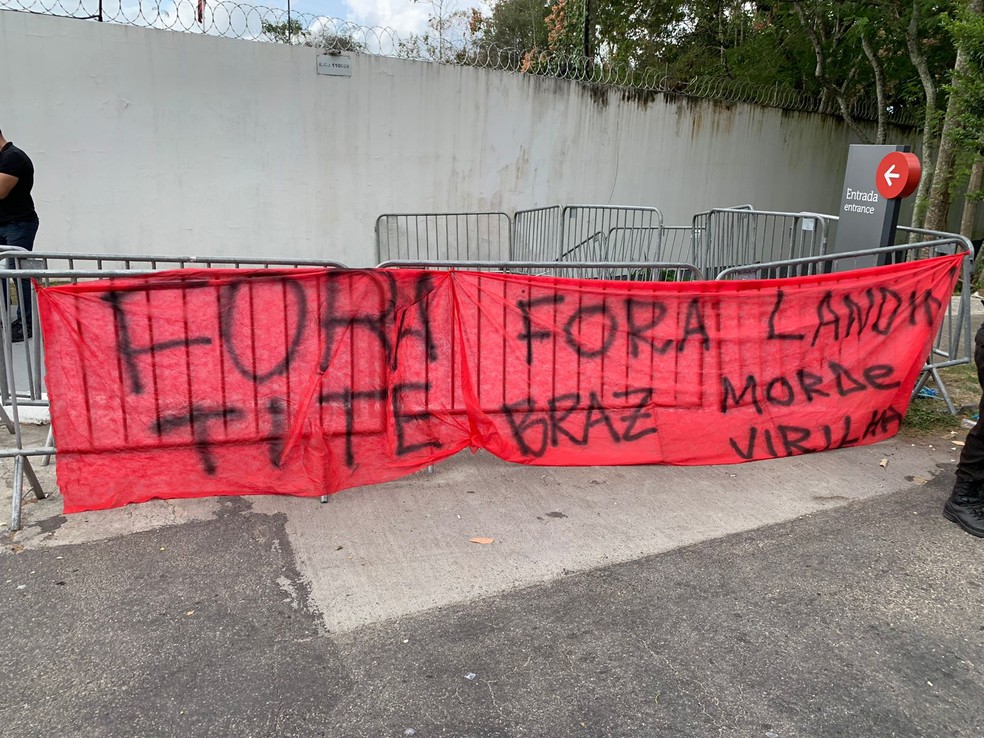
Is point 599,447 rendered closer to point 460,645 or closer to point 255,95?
point 460,645

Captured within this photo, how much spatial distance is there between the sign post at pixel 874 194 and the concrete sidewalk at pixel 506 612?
2.53 meters

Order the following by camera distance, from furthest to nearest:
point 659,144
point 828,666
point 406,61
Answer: point 659,144
point 406,61
point 828,666

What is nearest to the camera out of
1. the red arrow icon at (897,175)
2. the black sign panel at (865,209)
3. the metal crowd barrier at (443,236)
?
the red arrow icon at (897,175)

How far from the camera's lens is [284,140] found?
1038 centimetres

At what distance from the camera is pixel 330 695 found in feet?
9.41

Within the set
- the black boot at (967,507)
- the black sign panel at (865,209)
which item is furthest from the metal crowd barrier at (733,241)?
the black boot at (967,507)

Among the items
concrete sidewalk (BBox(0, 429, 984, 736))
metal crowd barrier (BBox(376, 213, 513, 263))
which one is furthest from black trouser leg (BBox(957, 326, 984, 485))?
metal crowd barrier (BBox(376, 213, 513, 263))

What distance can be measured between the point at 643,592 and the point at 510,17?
3263 centimetres

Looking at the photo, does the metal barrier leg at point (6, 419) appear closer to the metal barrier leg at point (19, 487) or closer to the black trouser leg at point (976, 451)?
the metal barrier leg at point (19, 487)

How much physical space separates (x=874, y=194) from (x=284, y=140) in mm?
7372

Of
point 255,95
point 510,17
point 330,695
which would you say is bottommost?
point 330,695

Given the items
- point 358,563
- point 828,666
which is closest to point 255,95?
point 358,563

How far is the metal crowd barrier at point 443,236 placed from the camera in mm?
11328

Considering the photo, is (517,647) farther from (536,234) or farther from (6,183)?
(536,234)
